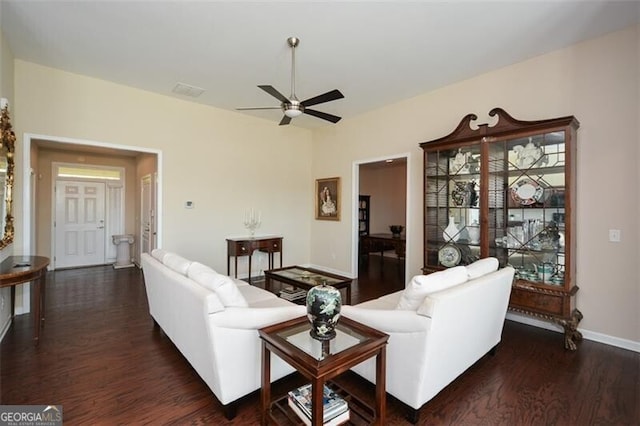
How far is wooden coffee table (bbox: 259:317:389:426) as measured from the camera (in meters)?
1.40

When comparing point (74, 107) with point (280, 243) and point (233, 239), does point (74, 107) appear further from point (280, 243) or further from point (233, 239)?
point (280, 243)

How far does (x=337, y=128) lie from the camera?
573 centimetres

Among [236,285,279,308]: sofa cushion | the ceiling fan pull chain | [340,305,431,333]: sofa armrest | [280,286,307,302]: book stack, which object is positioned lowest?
[280,286,307,302]: book stack

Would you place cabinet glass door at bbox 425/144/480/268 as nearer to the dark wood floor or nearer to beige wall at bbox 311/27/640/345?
beige wall at bbox 311/27/640/345

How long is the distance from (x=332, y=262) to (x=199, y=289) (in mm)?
4094

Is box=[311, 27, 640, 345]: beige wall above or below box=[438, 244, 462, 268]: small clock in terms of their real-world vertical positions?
above

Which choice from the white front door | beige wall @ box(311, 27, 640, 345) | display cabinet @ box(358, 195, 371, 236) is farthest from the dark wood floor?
display cabinet @ box(358, 195, 371, 236)

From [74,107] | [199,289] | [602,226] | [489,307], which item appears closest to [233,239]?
[74,107]

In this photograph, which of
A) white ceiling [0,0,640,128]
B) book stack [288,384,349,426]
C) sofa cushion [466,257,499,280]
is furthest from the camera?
white ceiling [0,0,640,128]

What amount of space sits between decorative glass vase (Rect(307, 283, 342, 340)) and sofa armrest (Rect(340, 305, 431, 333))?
0.39 meters

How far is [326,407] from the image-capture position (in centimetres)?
162

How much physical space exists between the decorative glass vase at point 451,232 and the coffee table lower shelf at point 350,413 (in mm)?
2540

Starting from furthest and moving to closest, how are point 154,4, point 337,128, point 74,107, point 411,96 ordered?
point 337,128 < point 411,96 < point 74,107 < point 154,4

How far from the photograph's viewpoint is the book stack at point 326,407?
1.59 m
